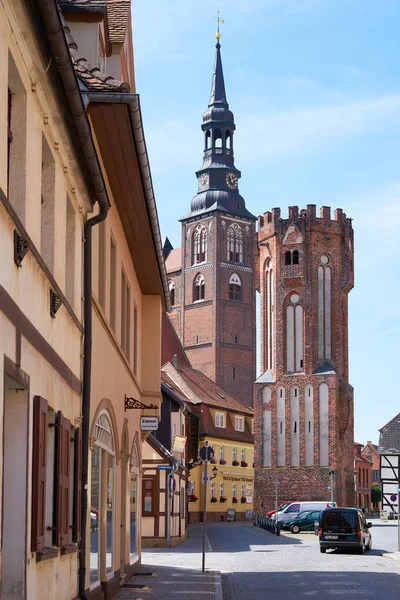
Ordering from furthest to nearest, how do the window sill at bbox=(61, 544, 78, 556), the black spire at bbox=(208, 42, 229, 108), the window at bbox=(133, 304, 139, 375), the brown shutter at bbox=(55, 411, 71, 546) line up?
the black spire at bbox=(208, 42, 229, 108) → the window at bbox=(133, 304, 139, 375) → the window sill at bbox=(61, 544, 78, 556) → the brown shutter at bbox=(55, 411, 71, 546)

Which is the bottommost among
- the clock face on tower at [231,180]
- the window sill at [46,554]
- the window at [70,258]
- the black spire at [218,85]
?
the window sill at [46,554]

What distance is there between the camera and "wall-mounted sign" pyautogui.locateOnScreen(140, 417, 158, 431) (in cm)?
2284

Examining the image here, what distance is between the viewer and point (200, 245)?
4860 inches

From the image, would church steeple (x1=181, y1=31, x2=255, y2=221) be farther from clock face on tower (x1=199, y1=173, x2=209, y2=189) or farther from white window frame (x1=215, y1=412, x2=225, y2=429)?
white window frame (x1=215, y1=412, x2=225, y2=429)

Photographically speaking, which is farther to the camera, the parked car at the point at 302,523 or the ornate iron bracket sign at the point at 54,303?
the parked car at the point at 302,523

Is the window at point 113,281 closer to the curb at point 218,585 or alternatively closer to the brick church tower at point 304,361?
the curb at point 218,585

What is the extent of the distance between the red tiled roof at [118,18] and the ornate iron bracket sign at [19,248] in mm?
10327

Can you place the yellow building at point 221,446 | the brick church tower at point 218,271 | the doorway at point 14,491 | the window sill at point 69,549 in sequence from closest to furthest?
the doorway at point 14,491
the window sill at point 69,549
the yellow building at point 221,446
the brick church tower at point 218,271

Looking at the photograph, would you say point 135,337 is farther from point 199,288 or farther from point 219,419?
point 199,288

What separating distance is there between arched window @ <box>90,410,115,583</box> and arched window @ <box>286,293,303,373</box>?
222 ft

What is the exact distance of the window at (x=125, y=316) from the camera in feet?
63.4

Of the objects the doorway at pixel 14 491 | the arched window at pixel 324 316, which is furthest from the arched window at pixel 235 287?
the doorway at pixel 14 491

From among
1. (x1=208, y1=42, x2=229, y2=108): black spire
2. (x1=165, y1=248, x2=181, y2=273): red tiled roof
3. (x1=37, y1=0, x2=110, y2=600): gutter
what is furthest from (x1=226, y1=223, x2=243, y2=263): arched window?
(x1=37, y1=0, x2=110, y2=600): gutter

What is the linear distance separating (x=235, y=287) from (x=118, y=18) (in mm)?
103958
